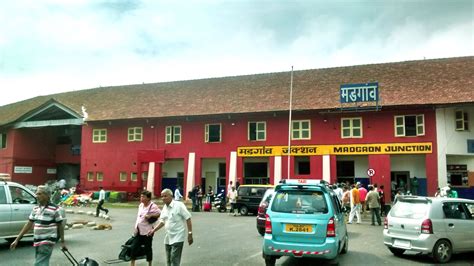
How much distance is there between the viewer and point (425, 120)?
90.6ft

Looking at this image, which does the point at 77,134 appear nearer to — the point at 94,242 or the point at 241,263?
the point at 94,242

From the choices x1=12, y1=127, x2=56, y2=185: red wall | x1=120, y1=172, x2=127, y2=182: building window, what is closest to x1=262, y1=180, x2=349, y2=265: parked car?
x1=120, y1=172, x2=127, y2=182: building window

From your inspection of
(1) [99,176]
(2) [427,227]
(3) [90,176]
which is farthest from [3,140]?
(2) [427,227]

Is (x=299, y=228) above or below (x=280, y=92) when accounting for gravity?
below

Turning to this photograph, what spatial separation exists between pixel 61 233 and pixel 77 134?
37305 millimetres

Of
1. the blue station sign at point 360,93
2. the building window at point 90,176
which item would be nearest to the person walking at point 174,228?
the blue station sign at point 360,93

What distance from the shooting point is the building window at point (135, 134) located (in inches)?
1391

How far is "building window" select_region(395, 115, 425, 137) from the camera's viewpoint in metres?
27.8

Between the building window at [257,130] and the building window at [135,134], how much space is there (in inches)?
368

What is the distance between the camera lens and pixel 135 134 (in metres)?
35.5

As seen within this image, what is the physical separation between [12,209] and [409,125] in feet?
78.5

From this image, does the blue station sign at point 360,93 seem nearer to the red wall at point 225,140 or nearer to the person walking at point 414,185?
the red wall at point 225,140

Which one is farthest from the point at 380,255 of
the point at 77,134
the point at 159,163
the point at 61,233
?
the point at 77,134

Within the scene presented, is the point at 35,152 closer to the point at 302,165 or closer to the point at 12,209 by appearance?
the point at 302,165
